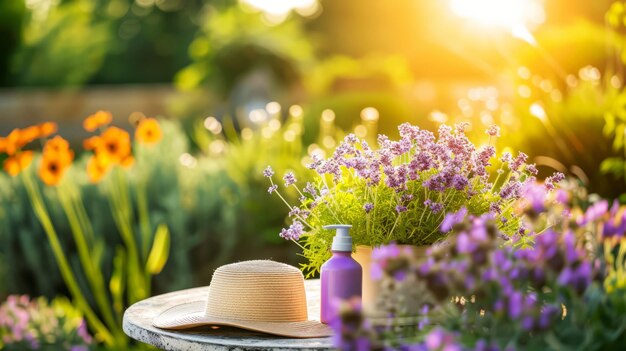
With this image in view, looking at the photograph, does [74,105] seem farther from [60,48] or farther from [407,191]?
[407,191]

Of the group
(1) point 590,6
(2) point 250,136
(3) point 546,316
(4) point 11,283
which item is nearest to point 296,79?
(1) point 590,6

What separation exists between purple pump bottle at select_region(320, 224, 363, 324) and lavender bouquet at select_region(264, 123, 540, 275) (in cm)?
10

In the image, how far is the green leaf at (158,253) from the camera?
4969mm

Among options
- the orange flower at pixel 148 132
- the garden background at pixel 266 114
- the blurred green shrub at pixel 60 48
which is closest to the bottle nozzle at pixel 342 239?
the garden background at pixel 266 114

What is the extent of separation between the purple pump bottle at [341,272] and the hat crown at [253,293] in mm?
136

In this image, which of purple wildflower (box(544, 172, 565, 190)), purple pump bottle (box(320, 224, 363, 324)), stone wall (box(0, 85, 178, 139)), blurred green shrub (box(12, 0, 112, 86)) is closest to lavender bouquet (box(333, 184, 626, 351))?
purple pump bottle (box(320, 224, 363, 324))

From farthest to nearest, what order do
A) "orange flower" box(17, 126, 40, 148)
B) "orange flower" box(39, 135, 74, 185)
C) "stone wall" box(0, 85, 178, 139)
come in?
"stone wall" box(0, 85, 178, 139) < "orange flower" box(39, 135, 74, 185) < "orange flower" box(17, 126, 40, 148)

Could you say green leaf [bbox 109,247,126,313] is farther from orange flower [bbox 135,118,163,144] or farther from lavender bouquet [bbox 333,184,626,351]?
lavender bouquet [bbox 333,184,626,351]

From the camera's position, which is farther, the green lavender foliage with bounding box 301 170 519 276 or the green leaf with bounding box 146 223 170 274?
the green leaf with bounding box 146 223 170 274

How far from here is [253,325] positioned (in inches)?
77.3

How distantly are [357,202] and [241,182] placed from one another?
3544 millimetres

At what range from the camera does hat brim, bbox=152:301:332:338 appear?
6.38ft

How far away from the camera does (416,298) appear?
1637 mm

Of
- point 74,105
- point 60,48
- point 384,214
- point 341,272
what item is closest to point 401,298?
point 341,272
